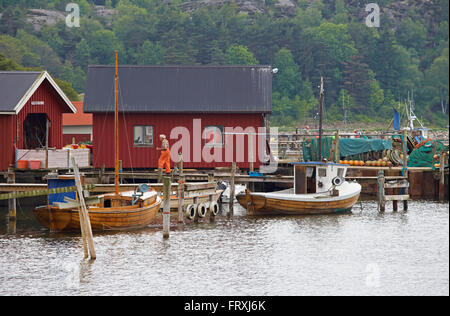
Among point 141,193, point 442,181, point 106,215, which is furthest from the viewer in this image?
point 442,181

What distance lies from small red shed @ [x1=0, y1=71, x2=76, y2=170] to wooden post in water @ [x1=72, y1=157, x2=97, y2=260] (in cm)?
1437

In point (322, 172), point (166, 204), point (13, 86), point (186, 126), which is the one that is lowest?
point (166, 204)

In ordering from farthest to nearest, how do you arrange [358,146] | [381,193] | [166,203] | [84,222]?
[358,146], [381,193], [166,203], [84,222]

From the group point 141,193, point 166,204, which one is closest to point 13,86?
point 141,193

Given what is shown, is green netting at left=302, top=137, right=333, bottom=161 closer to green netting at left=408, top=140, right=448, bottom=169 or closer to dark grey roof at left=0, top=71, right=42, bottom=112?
green netting at left=408, top=140, right=448, bottom=169

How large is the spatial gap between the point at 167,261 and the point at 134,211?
5560 millimetres

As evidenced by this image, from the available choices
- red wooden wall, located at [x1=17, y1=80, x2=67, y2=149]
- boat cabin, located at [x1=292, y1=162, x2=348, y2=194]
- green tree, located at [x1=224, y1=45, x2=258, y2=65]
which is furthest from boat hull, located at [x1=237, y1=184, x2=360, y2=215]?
green tree, located at [x1=224, y1=45, x2=258, y2=65]

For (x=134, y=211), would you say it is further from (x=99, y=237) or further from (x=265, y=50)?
(x=265, y=50)

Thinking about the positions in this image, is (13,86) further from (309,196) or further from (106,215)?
(309,196)

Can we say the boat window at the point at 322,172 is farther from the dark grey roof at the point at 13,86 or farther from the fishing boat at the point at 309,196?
the dark grey roof at the point at 13,86

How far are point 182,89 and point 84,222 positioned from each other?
2023 centimetres

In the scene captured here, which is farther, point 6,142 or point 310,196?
point 6,142

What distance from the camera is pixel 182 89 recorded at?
46438 mm
